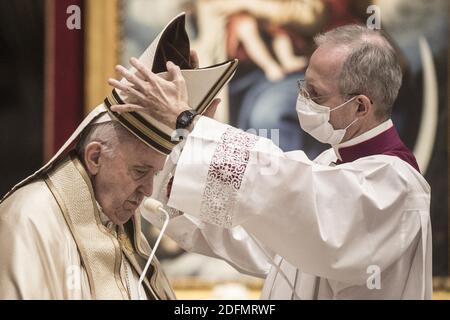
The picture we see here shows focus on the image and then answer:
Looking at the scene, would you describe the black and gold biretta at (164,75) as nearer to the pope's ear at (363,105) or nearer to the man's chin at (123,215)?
the man's chin at (123,215)

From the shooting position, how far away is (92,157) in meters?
3.30

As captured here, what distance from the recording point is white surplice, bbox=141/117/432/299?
10.1ft

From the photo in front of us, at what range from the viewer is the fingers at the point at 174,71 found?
3176 millimetres

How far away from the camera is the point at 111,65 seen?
17.6 feet

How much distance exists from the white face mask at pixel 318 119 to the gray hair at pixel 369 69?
0.07 m

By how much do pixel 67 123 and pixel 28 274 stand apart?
2521 mm

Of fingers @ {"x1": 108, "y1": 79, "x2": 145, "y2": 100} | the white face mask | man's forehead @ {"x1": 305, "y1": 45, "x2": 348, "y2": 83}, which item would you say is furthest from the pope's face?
man's forehead @ {"x1": 305, "y1": 45, "x2": 348, "y2": 83}

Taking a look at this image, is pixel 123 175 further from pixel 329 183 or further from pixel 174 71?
pixel 329 183

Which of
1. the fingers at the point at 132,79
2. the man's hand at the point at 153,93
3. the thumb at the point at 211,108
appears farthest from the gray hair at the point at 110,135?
the thumb at the point at 211,108

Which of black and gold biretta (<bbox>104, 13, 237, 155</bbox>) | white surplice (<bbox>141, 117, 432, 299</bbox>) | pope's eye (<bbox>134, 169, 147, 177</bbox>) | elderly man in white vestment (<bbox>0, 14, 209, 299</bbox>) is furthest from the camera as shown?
pope's eye (<bbox>134, 169, 147, 177</bbox>)

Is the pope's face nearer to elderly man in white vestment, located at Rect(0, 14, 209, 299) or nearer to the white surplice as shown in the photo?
elderly man in white vestment, located at Rect(0, 14, 209, 299)

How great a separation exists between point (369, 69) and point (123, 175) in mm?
1104

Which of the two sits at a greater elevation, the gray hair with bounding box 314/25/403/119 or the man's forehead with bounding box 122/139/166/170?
the gray hair with bounding box 314/25/403/119
